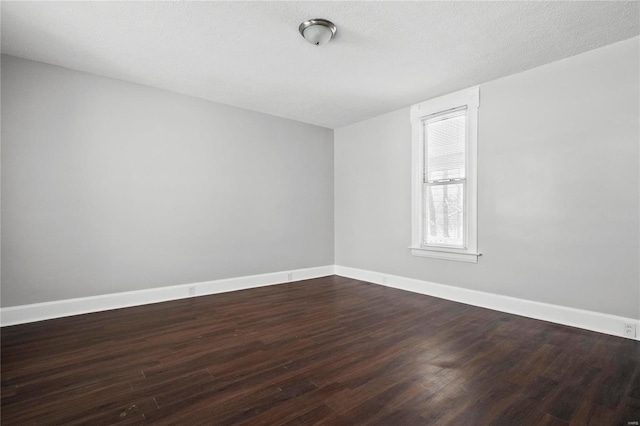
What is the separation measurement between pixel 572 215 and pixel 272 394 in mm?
3350

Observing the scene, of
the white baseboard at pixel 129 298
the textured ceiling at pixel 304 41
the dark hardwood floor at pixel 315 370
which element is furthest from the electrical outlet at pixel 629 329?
the white baseboard at pixel 129 298

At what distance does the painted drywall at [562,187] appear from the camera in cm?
290

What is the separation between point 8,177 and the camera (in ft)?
10.5

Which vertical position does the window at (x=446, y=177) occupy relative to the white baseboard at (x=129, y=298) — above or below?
above

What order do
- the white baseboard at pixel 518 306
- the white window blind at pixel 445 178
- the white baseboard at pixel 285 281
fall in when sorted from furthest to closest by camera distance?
the white window blind at pixel 445 178, the white baseboard at pixel 285 281, the white baseboard at pixel 518 306

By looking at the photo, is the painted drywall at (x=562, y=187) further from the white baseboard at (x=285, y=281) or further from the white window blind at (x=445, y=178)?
the white window blind at (x=445, y=178)

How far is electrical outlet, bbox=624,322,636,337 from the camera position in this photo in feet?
9.23

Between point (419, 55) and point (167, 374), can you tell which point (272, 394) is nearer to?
point (167, 374)

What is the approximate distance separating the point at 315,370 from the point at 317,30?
2771 millimetres

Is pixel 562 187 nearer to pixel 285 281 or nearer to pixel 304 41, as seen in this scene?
pixel 304 41

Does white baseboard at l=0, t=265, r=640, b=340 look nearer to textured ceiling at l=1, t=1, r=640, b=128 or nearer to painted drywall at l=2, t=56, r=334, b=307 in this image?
painted drywall at l=2, t=56, r=334, b=307

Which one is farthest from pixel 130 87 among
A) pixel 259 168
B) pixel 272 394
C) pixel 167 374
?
pixel 272 394

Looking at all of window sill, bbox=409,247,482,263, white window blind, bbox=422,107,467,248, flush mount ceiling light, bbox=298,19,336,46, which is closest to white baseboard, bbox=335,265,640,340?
window sill, bbox=409,247,482,263

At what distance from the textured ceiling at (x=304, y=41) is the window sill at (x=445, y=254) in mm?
2158
